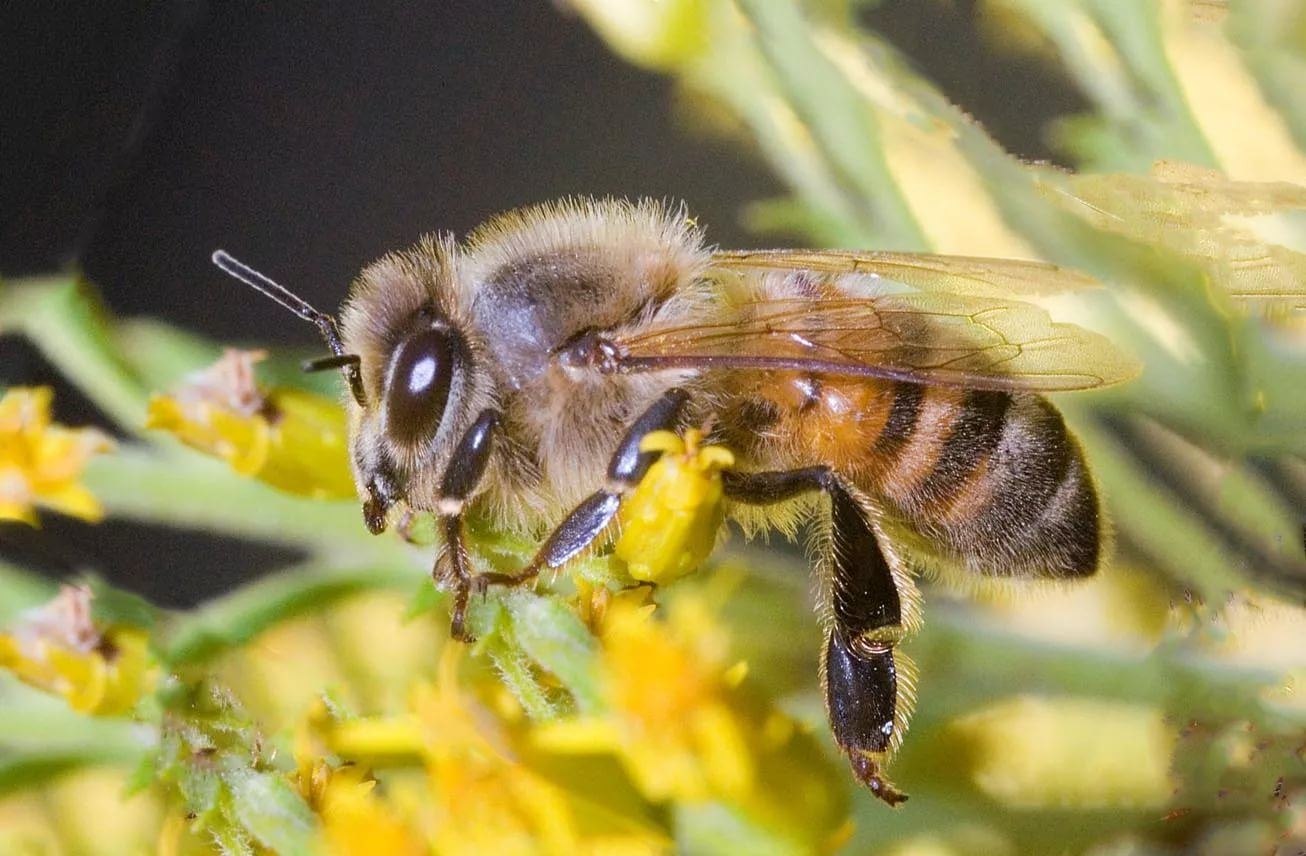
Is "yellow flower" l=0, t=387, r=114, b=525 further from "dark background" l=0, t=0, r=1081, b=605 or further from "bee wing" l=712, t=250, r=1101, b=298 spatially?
"bee wing" l=712, t=250, r=1101, b=298

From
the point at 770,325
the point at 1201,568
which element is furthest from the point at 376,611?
the point at 1201,568

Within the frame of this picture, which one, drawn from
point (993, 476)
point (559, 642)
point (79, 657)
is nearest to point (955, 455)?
point (993, 476)

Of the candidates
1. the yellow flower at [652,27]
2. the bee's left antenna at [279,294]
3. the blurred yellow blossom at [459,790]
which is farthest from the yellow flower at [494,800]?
the yellow flower at [652,27]

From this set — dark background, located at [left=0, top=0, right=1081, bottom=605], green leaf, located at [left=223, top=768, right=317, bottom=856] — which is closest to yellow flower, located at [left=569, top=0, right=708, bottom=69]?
dark background, located at [left=0, top=0, right=1081, bottom=605]

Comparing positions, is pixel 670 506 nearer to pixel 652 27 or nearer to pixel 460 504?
pixel 460 504

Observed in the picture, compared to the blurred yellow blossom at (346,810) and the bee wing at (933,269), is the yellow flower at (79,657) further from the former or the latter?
the bee wing at (933,269)

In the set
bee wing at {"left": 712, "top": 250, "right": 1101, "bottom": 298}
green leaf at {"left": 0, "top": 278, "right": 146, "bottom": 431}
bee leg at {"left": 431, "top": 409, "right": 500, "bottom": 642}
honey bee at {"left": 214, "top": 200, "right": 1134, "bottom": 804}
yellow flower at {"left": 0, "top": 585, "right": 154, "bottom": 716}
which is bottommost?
yellow flower at {"left": 0, "top": 585, "right": 154, "bottom": 716}

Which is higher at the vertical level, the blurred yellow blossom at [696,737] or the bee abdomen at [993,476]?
the bee abdomen at [993,476]
